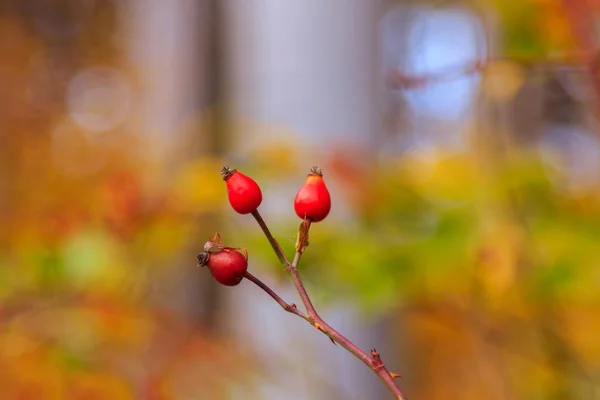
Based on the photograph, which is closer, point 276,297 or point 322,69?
point 276,297

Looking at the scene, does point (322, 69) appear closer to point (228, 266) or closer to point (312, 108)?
point (312, 108)

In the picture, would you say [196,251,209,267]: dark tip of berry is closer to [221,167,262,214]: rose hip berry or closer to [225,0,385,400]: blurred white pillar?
[221,167,262,214]: rose hip berry

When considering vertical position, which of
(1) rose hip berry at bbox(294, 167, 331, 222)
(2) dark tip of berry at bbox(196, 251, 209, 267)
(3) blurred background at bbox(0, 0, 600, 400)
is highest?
(1) rose hip berry at bbox(294, 167, 331, 222)

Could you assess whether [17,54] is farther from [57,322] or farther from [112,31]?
[57,322]

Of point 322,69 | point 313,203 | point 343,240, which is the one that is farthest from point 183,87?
point 313,203

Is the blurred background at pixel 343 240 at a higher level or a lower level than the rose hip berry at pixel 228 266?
lower

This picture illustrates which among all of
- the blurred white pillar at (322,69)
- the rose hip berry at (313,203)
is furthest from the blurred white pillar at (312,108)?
the rose hip berry at (313,203)

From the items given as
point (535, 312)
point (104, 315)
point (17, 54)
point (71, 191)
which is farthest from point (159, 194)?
point (17, 54)

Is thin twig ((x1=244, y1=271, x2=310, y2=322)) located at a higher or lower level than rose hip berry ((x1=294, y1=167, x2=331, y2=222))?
lower

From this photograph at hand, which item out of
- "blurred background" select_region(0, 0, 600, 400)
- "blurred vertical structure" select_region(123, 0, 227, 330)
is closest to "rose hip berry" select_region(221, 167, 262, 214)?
"blurred background" select_region(0, 0, 600, 400)

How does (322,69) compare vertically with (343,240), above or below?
above

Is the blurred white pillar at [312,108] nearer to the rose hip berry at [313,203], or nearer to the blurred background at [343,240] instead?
the blurred background at [343,240]

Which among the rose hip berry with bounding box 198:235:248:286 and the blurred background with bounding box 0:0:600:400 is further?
the blurred background with bounding box 0:0:600:400
